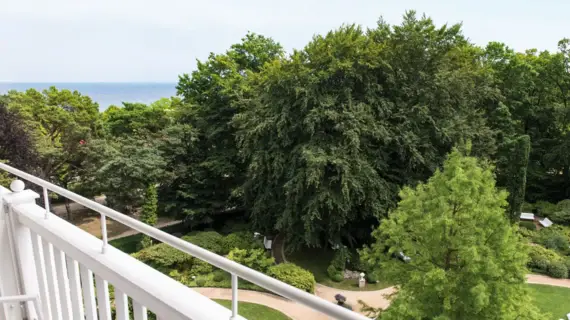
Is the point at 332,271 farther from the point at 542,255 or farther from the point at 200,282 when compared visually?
the point at 542,255

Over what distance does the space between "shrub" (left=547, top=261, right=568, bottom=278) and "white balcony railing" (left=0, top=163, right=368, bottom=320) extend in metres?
12.0

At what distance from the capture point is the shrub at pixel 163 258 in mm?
9343

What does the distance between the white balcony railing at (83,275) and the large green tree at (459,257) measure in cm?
470

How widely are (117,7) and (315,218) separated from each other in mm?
7096

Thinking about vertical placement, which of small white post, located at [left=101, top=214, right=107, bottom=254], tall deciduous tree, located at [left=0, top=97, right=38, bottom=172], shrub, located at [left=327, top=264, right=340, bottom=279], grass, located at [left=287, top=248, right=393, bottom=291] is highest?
small white post, located at [left=101, top=214, right=107, bottom=254]

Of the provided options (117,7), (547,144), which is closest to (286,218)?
(117,7)

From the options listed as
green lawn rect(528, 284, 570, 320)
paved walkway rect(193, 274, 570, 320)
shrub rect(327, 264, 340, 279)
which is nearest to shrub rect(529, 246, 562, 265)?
paved walkway rect(193, 274, 570, 320)

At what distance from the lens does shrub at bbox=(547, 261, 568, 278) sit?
9688 millimetres

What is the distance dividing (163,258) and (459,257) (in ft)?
23.7

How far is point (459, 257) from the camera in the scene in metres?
5.40

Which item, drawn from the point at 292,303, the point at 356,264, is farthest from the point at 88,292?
the point at 356,264

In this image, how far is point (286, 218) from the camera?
10.3 meters

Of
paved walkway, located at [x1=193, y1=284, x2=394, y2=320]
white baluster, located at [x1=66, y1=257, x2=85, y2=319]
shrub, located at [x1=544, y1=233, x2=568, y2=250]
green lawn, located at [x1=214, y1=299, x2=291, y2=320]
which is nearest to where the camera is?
white baluster, located at [x1=66, y1=257, x2=85, y2=319]

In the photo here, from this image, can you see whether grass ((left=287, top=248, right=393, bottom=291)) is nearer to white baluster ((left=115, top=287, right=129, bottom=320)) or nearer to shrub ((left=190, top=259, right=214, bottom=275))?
shrub ((left=190, top=259, right=214, bottom=275))
